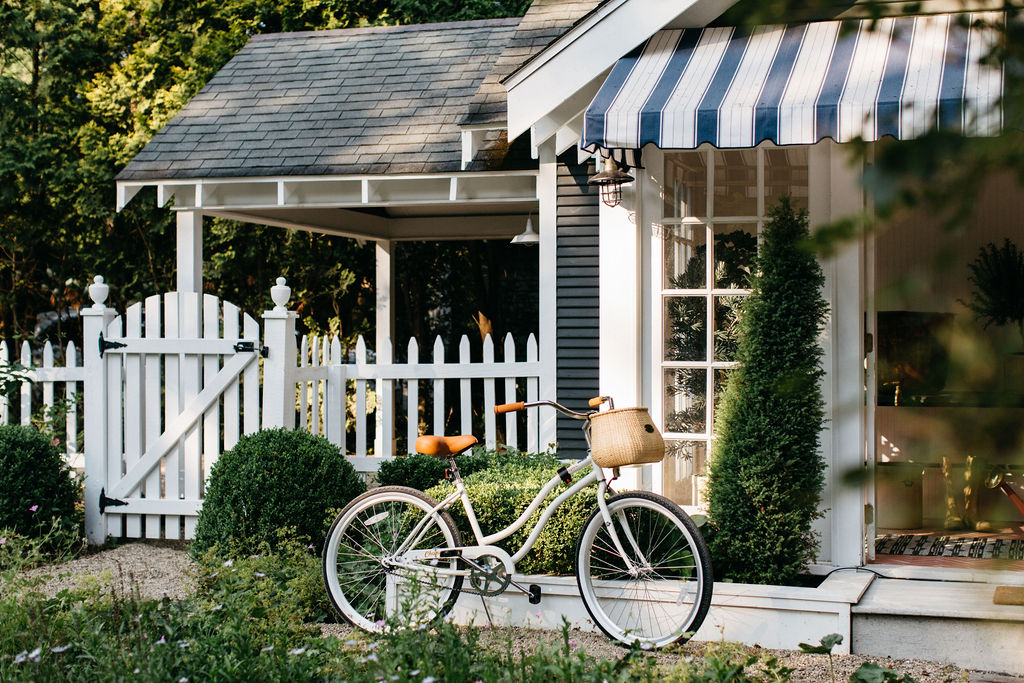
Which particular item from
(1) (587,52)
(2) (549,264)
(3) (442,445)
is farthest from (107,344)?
(1) (587,52)

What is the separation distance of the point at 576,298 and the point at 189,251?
3902 millimetres

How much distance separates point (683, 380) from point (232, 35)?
10553 mm

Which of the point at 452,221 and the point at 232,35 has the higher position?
the point at 232,35

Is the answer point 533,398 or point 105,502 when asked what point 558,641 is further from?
point 105,502

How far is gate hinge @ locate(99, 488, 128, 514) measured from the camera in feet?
22.9

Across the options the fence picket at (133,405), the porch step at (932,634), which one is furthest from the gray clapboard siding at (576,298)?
the fence picket at (133,405)

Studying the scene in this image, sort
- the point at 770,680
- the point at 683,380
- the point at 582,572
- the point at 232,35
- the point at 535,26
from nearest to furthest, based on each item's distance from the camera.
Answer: the point at 770,680 < the point at 582,572 < the point at 683,380 < the point at 535,26 < the point at 232,35

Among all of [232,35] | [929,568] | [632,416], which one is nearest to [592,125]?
[632,416]

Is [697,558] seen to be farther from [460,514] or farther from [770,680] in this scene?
[460,514]

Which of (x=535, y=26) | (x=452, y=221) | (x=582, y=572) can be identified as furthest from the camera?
(x=452, y=221)

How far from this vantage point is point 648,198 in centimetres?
600

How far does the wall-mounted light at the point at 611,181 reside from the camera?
5.82 metres

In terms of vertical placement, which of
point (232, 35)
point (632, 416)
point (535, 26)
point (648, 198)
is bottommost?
point (632, 416)

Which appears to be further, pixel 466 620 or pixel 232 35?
A: pixel 232 35
